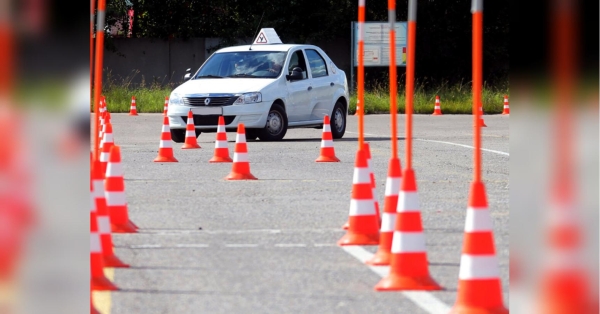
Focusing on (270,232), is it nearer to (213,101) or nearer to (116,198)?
(116,198)

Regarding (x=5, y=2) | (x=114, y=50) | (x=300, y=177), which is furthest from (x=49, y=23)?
(x=114, y=50)

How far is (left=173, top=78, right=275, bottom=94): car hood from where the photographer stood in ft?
67.1

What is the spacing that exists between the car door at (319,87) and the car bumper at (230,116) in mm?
1570

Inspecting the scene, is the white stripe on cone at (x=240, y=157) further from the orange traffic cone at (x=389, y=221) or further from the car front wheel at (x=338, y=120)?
the car front wheel at (x=338, y=120)

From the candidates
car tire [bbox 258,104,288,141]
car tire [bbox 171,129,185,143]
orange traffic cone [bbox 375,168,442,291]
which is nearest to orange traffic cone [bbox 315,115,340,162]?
car tire [bbox 258,104,288,141]

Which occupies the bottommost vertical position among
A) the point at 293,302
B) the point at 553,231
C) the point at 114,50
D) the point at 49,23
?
the point at 293,302

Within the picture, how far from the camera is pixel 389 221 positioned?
7824 mm

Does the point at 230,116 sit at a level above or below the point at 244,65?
below

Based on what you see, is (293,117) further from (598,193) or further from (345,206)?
(598,193)

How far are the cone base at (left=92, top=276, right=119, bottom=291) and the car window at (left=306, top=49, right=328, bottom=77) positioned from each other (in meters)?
15.4

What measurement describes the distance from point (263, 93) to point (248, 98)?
29 centimetres

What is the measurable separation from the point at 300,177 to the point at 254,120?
619 cm

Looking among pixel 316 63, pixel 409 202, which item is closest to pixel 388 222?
pixel 409 202

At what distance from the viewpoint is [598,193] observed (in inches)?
146
